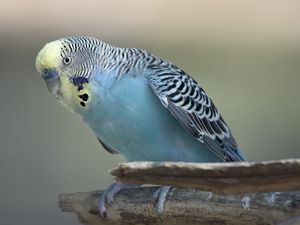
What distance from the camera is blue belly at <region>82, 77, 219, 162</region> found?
2.63 m

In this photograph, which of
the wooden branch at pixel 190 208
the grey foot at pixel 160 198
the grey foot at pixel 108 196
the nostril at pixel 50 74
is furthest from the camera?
the nostril at pixel 50 74

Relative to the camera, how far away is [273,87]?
4543mm

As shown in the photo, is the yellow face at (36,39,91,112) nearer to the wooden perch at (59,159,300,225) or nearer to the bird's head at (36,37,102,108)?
the bird's head at (36,37,102,108)

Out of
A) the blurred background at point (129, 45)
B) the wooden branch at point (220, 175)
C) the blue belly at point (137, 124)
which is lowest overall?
the wooden branch at point (220, 175)

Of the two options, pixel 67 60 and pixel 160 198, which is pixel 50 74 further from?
pixel 160 198

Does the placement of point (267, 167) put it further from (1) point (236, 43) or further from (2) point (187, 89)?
(1) point (236, 43)

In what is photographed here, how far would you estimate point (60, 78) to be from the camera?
2.60 meters

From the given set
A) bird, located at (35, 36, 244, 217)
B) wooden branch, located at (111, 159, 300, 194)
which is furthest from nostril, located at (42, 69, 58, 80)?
wooden branch, located at (111, 159, 300, 194)

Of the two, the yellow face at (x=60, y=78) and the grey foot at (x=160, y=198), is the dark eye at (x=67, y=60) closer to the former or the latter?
the yellow face at (x=60, y=78)

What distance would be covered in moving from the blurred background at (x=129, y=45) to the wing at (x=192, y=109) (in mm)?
1447

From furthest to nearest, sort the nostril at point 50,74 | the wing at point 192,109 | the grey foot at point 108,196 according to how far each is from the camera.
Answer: the wing at point 192,109 < the nostril at point 50,74 < the grey foot at point 108,196

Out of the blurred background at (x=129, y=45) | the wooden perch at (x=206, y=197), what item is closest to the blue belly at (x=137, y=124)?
the wooden perch at (x=206, y=197)

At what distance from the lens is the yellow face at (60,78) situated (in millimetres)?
2582

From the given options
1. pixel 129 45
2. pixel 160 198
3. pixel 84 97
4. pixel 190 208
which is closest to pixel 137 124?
pixel 84 97
